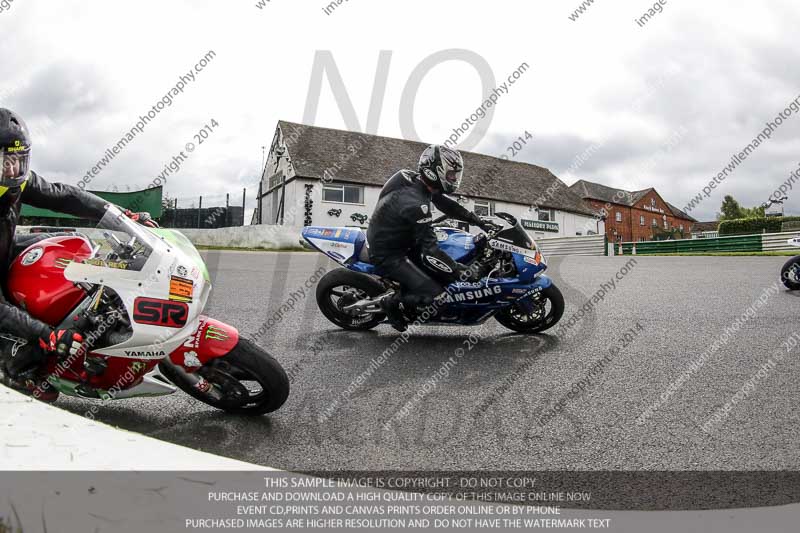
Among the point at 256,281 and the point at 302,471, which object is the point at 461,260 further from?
the point at 256,281

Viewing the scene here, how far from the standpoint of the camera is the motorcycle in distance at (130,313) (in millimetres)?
3025

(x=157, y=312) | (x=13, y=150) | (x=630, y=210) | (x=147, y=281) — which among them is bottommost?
(x=157, y=312)

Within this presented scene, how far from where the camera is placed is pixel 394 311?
6.00 metres

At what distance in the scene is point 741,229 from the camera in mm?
41656

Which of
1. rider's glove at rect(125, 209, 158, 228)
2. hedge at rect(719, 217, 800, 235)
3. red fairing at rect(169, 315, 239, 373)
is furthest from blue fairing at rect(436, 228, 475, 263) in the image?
hedge at rect(719, 217, 800, 235)

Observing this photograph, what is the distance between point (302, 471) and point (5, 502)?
1440 mm

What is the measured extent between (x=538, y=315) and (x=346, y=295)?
212 cm

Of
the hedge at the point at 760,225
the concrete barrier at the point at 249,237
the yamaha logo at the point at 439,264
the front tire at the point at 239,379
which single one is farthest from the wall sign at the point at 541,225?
the front tire at the point at 239,379

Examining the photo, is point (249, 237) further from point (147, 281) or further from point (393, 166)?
point (147, 281)

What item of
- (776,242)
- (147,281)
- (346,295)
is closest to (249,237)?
(346,295)

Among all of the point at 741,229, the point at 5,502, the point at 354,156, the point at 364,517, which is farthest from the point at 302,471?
the point at 741,229

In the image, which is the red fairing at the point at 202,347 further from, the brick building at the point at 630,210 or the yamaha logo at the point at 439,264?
the brick building at the point at 630,210

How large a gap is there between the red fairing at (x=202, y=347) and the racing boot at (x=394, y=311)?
9.24ft

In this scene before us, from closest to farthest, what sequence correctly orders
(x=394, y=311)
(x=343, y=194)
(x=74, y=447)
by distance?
(x=74, y=447) → (x=394, y=311) → (x=343, y=194)
